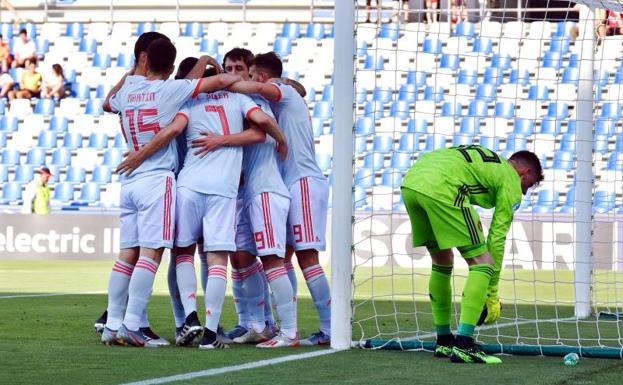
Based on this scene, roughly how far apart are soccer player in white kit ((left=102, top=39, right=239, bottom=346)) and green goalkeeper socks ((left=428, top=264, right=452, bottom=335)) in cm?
164

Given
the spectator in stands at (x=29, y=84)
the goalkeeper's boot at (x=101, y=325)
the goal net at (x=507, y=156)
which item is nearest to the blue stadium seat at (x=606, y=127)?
the goal net at (x=507, y=156)

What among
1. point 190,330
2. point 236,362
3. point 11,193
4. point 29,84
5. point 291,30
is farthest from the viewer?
point 29,84

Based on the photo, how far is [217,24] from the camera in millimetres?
26078

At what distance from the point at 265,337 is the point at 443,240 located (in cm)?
173

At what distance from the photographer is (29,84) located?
84.1ft

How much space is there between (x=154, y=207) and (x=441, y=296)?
6.03 feet

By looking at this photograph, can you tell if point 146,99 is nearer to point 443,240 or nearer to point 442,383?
point 443,240

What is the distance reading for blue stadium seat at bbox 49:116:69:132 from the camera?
25.0 m

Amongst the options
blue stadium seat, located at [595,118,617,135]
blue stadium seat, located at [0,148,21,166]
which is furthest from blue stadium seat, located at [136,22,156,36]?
blue stadium seat, located at [595,118,617,135]

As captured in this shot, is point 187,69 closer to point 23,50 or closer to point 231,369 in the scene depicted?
point 231,369

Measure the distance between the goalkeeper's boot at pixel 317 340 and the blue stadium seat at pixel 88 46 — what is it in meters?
19.7

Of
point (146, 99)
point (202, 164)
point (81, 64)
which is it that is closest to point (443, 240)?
point (202, 164)

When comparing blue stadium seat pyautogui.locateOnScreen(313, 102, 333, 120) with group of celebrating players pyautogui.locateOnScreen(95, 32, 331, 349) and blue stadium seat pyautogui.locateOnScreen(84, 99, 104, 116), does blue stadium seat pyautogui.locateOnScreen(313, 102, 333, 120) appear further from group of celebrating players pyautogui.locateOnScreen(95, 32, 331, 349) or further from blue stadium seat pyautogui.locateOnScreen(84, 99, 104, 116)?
group of celebrating players pyautogui.locateOnScreen(95, 32, 331, 349)

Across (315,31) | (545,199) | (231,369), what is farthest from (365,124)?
(231,369)
